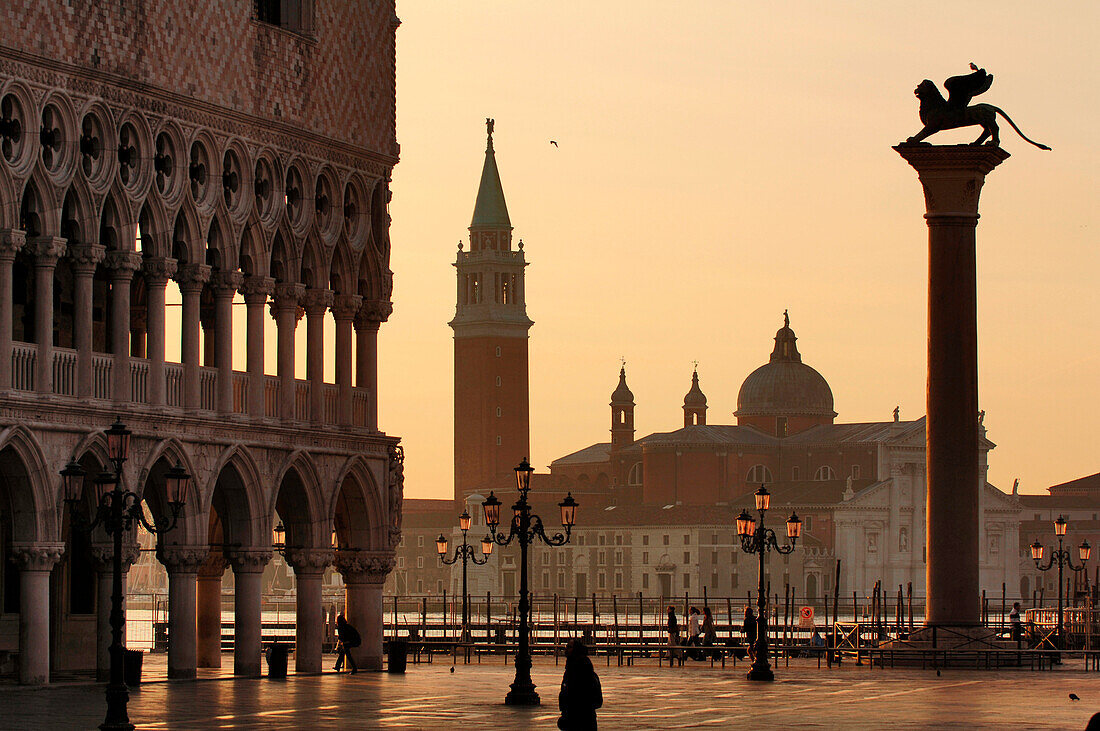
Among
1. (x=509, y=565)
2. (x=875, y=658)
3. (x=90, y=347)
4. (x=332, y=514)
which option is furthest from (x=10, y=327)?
(x=509, y=565)

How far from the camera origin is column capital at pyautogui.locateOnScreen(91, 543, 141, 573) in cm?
3103

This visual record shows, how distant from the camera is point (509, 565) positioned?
156 meters

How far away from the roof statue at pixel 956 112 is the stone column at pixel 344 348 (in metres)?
9.74

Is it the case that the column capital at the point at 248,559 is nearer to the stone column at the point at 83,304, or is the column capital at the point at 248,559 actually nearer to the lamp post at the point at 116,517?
the stone column at the point at 83,304

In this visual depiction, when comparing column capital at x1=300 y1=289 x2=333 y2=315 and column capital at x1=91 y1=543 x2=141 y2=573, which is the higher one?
column capital at x1=300 y1=289 x2=333 y2=315

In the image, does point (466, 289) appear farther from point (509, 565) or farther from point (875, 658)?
point (875, 658)

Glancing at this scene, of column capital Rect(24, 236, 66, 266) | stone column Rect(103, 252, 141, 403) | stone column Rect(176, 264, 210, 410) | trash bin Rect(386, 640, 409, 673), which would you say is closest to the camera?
column capital Rect(24, 236, 66, 266)

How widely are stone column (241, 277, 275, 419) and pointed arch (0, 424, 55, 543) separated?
4.92 m

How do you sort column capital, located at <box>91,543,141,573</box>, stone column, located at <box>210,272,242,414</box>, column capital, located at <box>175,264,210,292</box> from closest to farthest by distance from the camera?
column capital, located at <box>91,543,141,573</box> → column capital, located at <box>175,264,210,292</box> → stone column, located at <box>210,272,242,414</box>

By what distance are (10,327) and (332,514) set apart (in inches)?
310

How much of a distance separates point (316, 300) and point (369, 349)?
6.34 feet

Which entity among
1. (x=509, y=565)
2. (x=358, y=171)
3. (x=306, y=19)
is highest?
(x=306, y=19)

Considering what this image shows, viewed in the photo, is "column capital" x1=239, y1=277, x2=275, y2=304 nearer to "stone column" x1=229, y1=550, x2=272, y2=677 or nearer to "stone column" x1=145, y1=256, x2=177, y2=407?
"stone column" x1=145, y1=256, x2=177, y2=407

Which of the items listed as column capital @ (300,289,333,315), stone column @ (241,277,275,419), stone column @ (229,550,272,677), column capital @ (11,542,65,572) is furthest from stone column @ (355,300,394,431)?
column capital @ (11,542,65,572)
